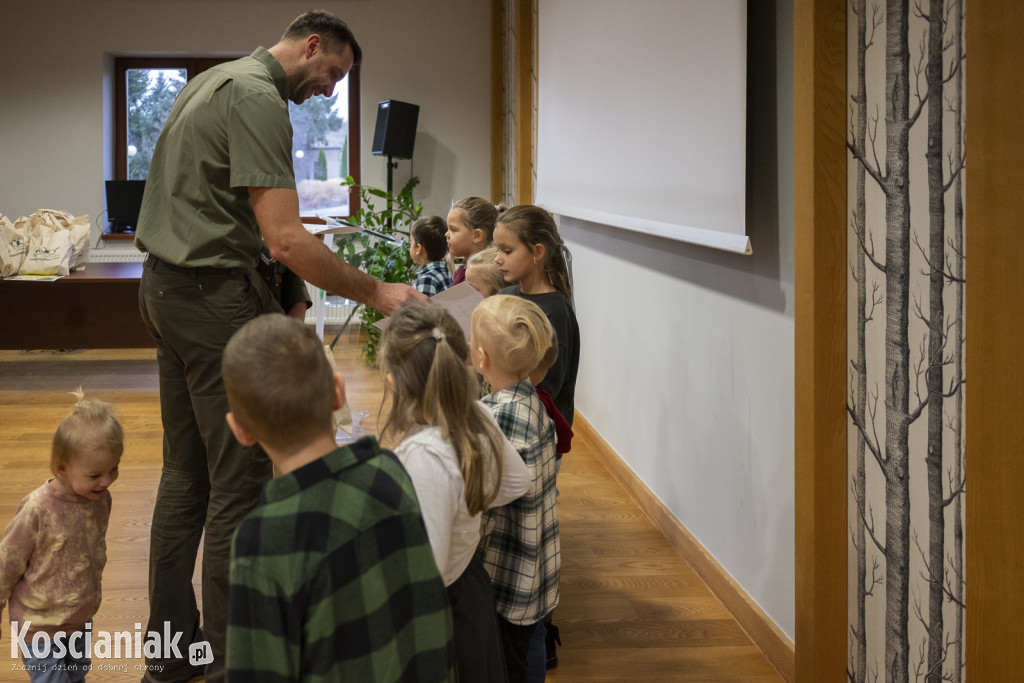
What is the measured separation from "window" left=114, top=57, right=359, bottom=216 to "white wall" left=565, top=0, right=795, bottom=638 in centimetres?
480

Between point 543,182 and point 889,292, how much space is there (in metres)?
3.41

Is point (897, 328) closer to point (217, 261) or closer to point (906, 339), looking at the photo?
point (906, 339)

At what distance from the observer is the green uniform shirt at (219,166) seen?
6.60ft

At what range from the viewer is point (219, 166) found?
204cm

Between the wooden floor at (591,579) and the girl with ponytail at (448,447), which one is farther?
the wooden floor at (591,579)

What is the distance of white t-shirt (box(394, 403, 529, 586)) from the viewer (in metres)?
1.48

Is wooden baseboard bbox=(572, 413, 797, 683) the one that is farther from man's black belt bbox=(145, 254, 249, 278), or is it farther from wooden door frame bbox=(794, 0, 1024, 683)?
man's black belt bbox=(145, 254, 249, 278)

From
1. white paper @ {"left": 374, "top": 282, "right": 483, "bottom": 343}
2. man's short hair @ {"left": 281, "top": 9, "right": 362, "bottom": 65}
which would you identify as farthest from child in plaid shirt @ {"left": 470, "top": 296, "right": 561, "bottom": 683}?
man's short hair @ {"left": 281, "top": 9, "right": 362, "bottom": 65}

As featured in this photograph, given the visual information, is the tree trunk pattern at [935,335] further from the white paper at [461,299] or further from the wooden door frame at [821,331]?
the white paper at [461,299]

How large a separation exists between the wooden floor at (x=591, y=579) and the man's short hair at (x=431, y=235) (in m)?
1.05

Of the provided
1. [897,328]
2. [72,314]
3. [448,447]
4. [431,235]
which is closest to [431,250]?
[431,235]

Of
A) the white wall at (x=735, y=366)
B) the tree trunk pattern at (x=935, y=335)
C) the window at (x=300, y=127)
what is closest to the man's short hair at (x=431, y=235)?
the white wall at (x=735, y=366)

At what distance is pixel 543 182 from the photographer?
203 inches


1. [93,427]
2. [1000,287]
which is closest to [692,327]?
[1000,287]
